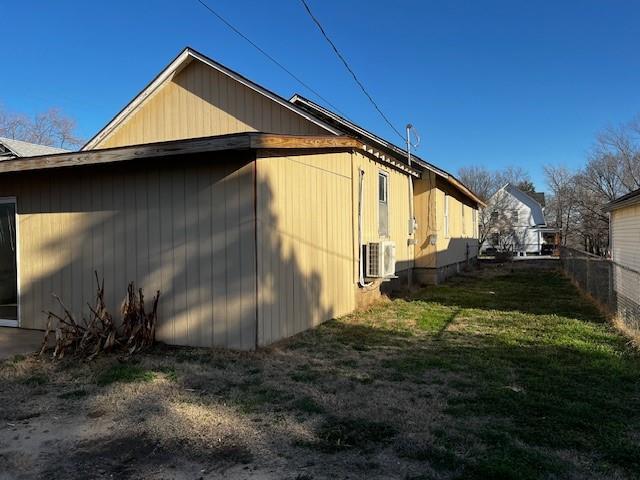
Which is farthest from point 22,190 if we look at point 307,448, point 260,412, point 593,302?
point 593,302

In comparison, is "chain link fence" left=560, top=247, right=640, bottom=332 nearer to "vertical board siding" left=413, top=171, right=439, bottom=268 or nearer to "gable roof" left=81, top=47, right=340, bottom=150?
"vertical board siding" left=413, top=171, right=439, bottom=268

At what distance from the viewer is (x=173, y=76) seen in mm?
11750

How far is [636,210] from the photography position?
11.0 m

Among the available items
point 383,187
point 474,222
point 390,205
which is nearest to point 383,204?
point 383,187

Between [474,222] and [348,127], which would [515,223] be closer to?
[474,222]

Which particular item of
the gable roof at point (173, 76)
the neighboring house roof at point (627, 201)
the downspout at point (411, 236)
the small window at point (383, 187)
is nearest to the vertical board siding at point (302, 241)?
the gable roof at point (173, 76)

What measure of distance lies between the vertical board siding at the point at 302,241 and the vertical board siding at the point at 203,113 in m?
2.42

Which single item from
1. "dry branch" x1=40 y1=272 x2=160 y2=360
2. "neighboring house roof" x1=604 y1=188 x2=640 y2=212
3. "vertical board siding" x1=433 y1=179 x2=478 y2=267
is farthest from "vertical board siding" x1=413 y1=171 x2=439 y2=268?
"dry branch" x1=40 y1=272 x2=160 y2=360

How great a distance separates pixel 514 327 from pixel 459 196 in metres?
12.5

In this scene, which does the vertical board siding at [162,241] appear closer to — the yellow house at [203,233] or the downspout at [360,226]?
the yellow house at [203,233]

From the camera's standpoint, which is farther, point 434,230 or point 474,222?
point 474,222

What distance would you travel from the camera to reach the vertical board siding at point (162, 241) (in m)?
6.36

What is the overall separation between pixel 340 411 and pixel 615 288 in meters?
7.65

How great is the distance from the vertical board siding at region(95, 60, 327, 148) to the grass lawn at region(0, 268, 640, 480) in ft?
17.6
